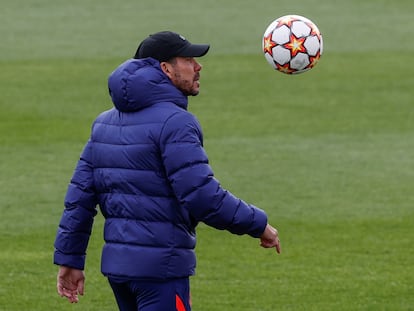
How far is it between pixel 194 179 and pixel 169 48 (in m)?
0.70

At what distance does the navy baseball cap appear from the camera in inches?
232

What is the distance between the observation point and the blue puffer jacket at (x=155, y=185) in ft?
18.7

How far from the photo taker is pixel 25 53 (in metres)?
21.7

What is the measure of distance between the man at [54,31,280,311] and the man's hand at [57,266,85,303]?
11.3 inches

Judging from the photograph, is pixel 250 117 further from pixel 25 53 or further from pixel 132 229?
pixel 132 229

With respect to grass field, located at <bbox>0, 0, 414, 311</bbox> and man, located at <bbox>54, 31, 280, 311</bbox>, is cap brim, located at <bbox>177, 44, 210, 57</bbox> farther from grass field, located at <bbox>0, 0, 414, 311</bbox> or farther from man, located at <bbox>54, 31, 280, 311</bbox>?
grass field, located at <bbox>0, 0, 414, 311</bbox>

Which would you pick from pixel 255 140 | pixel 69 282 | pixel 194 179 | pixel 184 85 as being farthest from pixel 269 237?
pixel 255 140

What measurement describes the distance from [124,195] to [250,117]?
10969mm

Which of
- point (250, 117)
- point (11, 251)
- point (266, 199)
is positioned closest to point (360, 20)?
point (250, 117)

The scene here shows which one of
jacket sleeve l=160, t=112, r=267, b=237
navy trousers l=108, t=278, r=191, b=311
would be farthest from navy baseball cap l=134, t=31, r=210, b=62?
navy trousers l=108, t=278, r=191, b=311

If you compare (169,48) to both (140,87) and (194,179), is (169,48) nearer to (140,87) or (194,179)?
(140,87)

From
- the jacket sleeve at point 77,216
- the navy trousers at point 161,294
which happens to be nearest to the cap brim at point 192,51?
the jacket sleeve at point 77,216

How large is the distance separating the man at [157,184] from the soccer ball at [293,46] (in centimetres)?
372

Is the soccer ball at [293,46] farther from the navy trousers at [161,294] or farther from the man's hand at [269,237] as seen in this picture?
the navy trousers at [161,294]
